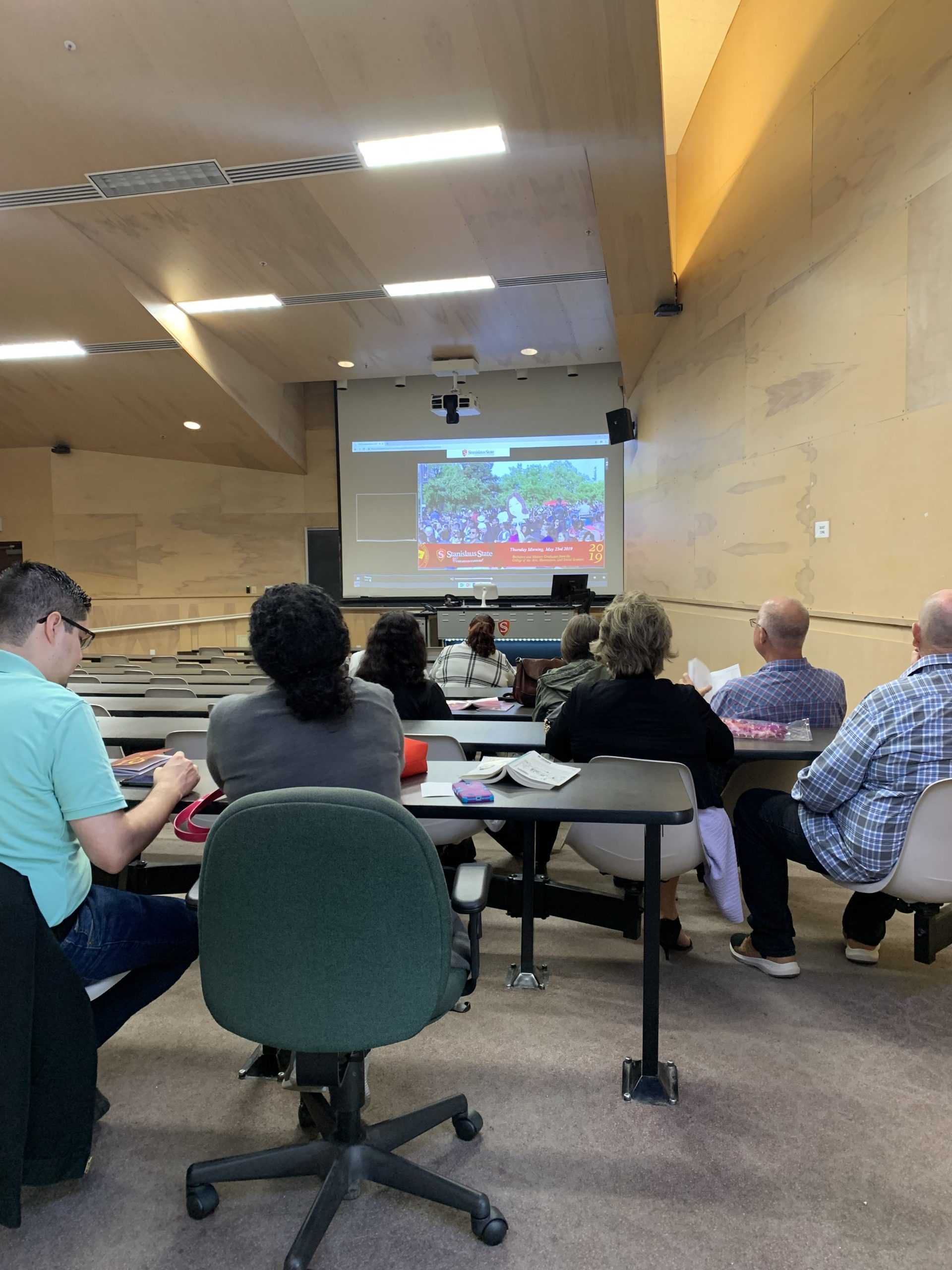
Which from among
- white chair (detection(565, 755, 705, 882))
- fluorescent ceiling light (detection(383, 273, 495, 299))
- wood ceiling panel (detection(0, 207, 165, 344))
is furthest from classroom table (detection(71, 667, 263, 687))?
fluorescent ceiling light (detection(383, 273, 495, 299))

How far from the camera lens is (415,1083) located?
1.99 metres

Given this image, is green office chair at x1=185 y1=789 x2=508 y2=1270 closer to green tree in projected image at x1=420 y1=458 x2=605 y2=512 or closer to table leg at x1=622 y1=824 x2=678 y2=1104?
table leg at x1=622 y1=824 x2=678 y2=1104

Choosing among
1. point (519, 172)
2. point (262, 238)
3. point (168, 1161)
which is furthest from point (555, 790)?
point (262, 238)

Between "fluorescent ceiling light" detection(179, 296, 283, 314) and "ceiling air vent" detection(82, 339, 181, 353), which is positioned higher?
"fluorescent ceiling light" detection(179, 296, 283, 314)

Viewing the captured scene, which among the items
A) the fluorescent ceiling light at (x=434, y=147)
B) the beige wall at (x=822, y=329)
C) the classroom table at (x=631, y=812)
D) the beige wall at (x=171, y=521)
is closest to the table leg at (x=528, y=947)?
the classroom table at (x=631, y=812)

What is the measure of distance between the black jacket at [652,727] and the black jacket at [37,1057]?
5.13 ft

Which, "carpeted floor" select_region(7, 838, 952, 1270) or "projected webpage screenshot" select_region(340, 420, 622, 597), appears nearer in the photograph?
"carpeted floor" select_region(7, 838, 952, 1270)

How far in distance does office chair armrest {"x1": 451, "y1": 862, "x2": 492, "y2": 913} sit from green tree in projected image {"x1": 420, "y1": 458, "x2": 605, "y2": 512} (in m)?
9.08

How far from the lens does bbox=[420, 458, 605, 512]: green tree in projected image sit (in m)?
10.3

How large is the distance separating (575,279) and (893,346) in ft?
13.7

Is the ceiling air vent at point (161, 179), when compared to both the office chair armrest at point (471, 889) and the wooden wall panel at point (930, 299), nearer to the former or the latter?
the wooden wall panel at point (930, 299)

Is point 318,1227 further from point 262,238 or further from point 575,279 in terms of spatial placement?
point 575,279

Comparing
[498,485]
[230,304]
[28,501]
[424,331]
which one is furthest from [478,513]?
[28,501]

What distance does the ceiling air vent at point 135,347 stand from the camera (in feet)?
27.3
